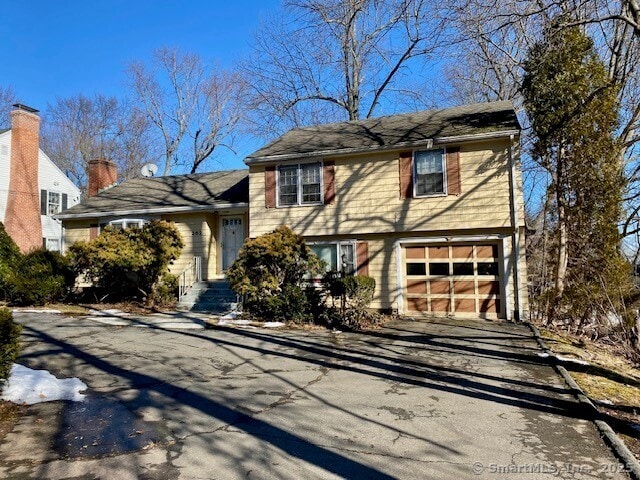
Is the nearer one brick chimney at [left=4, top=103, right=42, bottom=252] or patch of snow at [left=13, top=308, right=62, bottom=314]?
patch of snow at [left=13, top=308, right=62, bottom=314]

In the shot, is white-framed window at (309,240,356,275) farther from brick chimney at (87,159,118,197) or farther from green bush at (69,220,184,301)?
brick chimney at (87,159,118,197)

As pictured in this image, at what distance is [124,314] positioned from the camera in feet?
42.3

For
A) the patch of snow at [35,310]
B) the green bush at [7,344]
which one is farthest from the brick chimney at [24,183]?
the green bush at [7,344]

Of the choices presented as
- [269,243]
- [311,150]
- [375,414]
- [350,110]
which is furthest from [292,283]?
[350,110]

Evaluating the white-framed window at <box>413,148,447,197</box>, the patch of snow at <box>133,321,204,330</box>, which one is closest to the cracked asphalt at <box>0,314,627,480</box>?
the patch of snow at <box>133,321,204,330</box>

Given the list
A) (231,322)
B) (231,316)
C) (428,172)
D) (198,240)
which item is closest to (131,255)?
(198,240)

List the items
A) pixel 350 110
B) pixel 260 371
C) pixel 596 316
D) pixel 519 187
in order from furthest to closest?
1. pixel 350 110
2. pixel 519 187
3. pixel 596 316
4. pixel 260 371

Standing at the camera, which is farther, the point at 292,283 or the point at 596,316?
the point at 292,283

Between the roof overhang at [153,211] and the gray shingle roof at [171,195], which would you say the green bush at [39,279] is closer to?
the roof overhang at [153,211]

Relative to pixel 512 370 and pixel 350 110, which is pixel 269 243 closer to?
pixel 512 370

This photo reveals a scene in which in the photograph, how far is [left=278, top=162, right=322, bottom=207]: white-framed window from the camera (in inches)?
560

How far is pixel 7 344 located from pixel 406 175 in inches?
428

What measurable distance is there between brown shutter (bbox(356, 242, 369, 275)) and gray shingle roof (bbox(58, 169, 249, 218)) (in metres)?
4.63

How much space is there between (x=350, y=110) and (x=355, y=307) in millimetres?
16963
